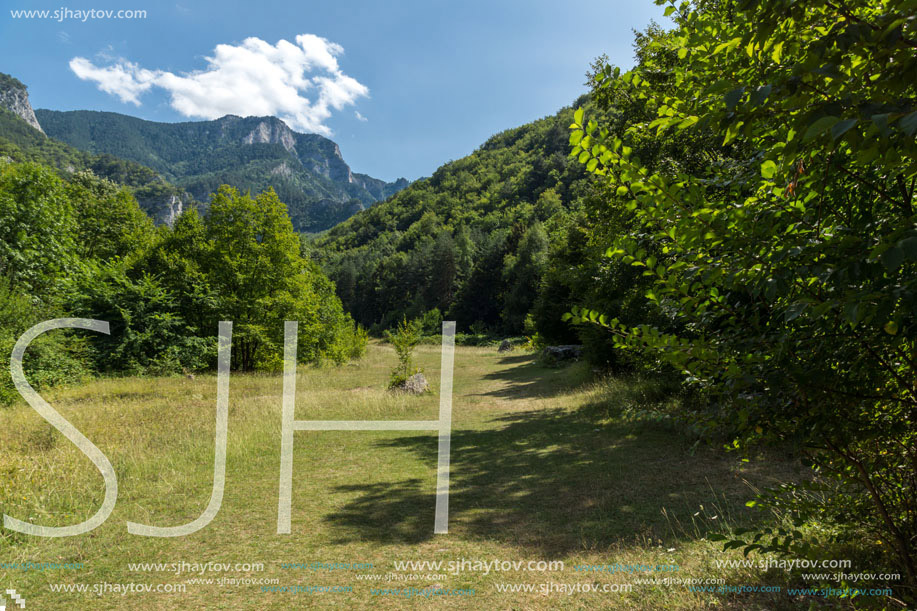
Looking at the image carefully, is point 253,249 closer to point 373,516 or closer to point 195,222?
point 195,222

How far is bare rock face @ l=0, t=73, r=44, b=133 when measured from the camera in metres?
128

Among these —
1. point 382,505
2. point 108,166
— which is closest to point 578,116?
point 382,505

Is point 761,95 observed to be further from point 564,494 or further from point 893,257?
point 564,494

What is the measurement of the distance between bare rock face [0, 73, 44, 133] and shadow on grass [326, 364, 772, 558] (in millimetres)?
178055

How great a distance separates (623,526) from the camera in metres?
5.27

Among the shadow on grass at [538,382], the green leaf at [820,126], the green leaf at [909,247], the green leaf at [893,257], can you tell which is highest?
the green leaf at [820,126]

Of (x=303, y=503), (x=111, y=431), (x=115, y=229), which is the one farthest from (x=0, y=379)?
(x=115, y=229)

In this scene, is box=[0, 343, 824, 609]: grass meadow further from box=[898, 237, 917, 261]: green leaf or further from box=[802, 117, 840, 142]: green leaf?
box=[802, 117, 840, 142]: green leaf

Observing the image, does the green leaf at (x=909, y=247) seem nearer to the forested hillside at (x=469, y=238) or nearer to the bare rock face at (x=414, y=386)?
the bare rock face at (x=414, y=386)

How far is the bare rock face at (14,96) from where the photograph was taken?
5049 inches

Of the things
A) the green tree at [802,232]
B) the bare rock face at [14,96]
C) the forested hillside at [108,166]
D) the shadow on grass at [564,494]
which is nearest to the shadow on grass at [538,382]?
the shadow on grass at [564,494]

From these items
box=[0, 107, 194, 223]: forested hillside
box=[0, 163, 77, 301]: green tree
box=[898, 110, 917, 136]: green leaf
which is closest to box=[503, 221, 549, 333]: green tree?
box=[0, 163, 77, 301]: green tree

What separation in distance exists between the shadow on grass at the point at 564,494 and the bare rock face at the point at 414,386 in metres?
6.47

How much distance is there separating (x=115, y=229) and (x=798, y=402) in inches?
1494
